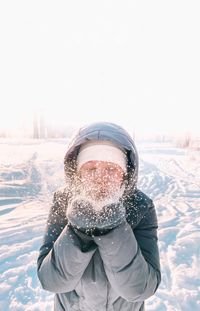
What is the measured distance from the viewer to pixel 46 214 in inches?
177

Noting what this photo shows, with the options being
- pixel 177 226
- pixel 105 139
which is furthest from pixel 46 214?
pixel 105 139

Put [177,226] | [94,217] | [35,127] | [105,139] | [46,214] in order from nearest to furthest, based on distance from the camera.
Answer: [94,217]
[105,139]
[177,226]
[46,214]
[35,127]

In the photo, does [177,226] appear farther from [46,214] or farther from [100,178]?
[100,178]

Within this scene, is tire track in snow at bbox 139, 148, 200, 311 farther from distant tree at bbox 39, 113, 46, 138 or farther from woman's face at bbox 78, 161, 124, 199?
distant tree at bbox 39, 113, 46, 138

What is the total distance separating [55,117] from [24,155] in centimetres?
335

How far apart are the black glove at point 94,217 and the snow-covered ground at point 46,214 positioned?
1888 millimetres

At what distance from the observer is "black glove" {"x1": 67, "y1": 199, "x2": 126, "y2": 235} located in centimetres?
93

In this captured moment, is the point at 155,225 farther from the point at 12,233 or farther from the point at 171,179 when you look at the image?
the point at 171,179

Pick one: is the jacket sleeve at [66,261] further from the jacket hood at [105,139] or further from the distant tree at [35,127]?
the distant tree at [35,127]

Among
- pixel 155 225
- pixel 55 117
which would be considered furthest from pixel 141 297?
pixel 55 117

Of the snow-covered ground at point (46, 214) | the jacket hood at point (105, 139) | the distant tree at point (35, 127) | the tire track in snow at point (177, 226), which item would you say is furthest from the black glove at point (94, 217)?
the distant tree at point (35, 127)

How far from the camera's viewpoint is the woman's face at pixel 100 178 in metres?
0.97

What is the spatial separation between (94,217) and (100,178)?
0.42 feet

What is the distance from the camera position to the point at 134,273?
957 millimetres
